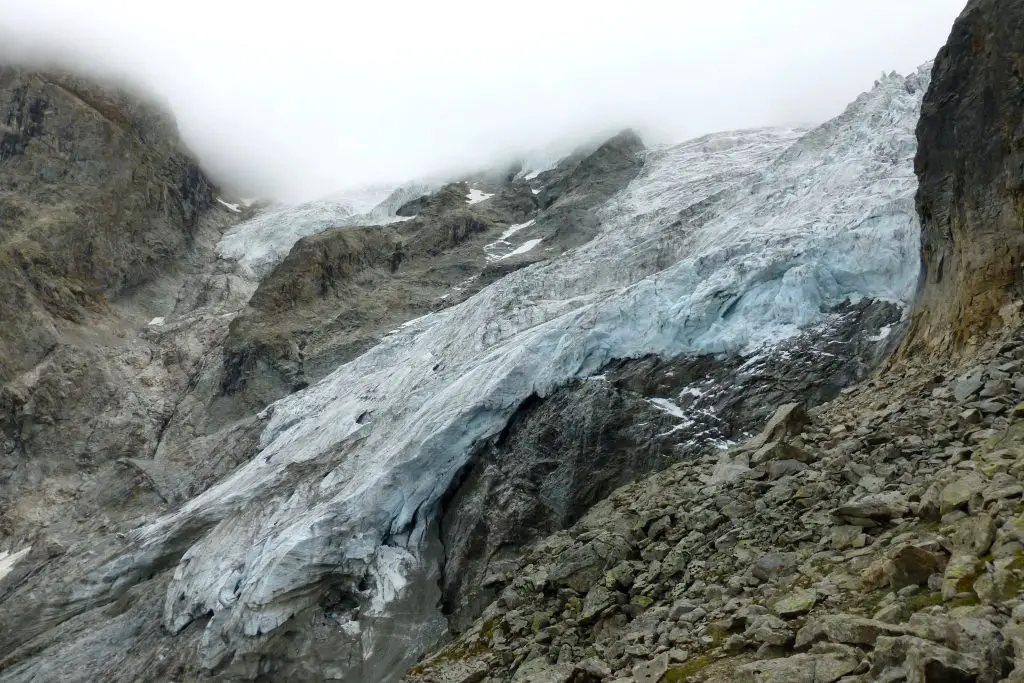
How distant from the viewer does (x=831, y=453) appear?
10891 millimetres

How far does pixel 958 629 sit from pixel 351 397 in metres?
23.2

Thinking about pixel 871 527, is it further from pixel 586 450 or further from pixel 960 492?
pixel 586 450

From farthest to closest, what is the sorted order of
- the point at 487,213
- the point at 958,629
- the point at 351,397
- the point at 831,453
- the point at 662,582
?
the point at 487,213 → the point at 351,397 → the point at 831,453 → the point at 662,582 → the point at 958,629

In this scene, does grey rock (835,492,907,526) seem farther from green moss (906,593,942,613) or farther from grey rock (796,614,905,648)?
grey rock (796,614,905,648)

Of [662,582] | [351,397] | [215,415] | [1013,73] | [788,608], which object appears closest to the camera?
[788,608]

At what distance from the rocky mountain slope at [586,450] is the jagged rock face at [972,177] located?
0.29 ft

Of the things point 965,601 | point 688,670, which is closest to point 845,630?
point 965,601

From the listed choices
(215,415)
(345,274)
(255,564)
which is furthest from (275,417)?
(345,274)

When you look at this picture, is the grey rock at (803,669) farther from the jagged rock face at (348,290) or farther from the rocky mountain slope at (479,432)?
the jagged rock face at (348,290)

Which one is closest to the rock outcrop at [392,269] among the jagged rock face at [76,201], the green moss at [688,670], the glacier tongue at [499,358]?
the glacier tongue at [499,358]

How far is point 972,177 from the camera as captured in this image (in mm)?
14875

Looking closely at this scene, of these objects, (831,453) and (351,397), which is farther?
(351,397)

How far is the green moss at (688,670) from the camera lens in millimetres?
6898

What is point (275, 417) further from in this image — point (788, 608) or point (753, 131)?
point (753, 131)
